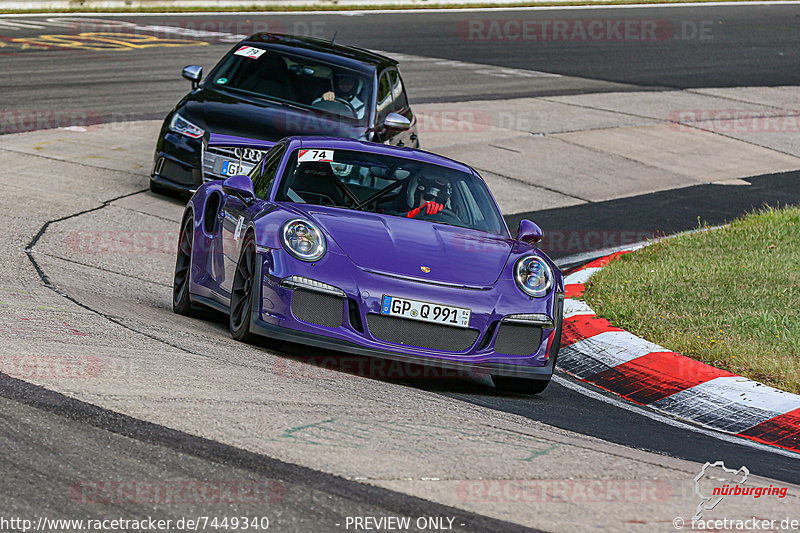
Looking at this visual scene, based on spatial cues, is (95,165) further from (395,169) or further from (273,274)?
(273,274)

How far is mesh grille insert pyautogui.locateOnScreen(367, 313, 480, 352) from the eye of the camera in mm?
6316

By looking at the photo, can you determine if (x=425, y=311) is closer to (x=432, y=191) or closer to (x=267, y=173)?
(x=432, y=191)

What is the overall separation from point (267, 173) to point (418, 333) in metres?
2.08

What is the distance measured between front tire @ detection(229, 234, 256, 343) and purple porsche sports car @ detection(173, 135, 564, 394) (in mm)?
11

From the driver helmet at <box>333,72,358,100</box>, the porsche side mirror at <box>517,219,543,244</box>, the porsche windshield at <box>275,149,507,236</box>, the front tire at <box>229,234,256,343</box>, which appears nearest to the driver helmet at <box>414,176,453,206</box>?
the porsche windshield at <box>275,149,507,236</box>

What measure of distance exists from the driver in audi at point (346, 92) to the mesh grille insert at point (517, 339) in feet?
20.1

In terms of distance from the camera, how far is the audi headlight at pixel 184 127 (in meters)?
11.7

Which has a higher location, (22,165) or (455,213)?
(455,213)

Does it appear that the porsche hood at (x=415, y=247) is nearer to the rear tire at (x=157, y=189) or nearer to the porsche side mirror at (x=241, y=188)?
the porsche side mirror at (x=241, y=188)

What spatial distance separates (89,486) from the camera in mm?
3941

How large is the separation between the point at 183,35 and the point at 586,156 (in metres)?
12.6

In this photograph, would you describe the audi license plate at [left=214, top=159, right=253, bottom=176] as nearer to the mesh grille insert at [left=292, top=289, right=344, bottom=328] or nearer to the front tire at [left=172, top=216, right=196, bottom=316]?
the front tire at [left=172, top=216, right=196, bottom=316]

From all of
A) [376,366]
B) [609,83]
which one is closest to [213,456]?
[376,366]

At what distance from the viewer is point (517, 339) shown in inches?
259
